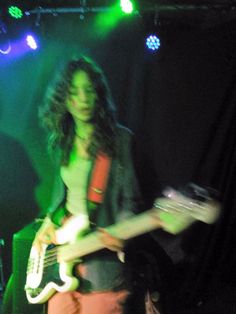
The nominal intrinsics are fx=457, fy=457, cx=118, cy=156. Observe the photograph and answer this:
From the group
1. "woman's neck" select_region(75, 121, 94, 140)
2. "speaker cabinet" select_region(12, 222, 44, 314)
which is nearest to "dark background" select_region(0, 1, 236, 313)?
"speaker cabinet" select_region(12, 222, 44, 314)

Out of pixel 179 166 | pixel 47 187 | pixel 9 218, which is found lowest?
pixel 9 218

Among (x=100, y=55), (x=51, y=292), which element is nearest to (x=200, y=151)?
(x=100, y=55)

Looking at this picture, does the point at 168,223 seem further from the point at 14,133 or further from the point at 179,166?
the point at 14,133

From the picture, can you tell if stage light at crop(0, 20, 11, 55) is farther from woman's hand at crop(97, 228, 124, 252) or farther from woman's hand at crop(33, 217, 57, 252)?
woman's hand at crop(97, 228, 124, 252)

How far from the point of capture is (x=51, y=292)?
1773mm

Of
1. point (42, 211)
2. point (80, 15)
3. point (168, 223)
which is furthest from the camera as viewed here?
point (42, 211)

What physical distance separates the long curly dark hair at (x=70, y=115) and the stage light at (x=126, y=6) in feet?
3.67

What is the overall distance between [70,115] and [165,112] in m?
1.47

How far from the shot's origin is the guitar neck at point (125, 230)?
5.45 ft

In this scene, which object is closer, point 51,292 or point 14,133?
point 51,292

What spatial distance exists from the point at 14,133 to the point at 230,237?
71.7 inches

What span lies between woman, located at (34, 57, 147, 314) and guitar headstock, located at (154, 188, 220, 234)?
134mm

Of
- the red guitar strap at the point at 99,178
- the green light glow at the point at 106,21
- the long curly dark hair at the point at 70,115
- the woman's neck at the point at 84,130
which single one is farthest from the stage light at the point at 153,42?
the red guitar strap at the point at 99,178

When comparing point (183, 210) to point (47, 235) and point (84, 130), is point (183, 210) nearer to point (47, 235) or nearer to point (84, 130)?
point (84, 130)
